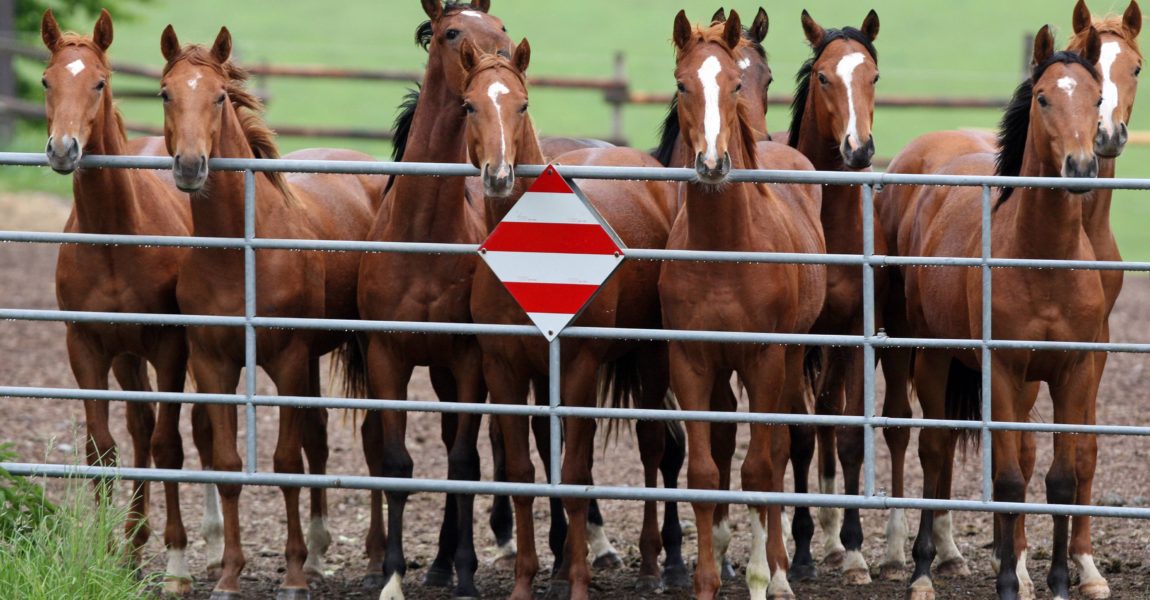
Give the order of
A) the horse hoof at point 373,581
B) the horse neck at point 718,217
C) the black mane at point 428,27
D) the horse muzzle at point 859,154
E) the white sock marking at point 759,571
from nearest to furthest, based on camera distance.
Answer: the horse neck at point 718,217, the white sock marking at point 759,571, the horse muzzle at point 859,154, the black mane at point 428,27, the horse hoof at point 373,581

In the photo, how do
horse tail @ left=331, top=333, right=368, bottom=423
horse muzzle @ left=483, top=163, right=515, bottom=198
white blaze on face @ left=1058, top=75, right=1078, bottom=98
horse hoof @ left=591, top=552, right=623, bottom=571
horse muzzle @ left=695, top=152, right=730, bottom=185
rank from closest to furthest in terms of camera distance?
horse muzzle @ left=695, top=152, right=730, bottom=185 → horse muzzle @ left=483, top=163, right=515, bottom=198 → white blaze on face @ left=1058, top=75, right=1078, bottom=98 → horse hoof @ left=591, top=552, right=623, bottom=571 → horse tail @ left=331, top=333, right=368, bottom=423

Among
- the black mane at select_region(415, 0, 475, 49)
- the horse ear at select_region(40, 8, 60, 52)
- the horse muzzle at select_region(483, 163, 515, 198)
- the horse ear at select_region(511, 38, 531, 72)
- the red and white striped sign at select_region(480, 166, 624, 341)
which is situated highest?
the black mane at select_region(415, 0, 475, 49)

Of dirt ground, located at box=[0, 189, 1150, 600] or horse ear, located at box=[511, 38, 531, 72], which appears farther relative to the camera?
dirt ground, located at box=[0, 189, 1150, 600]

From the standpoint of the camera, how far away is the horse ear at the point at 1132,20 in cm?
559

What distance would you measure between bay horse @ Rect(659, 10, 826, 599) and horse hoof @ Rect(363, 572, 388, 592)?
1.57 metres

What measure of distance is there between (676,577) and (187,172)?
107 inches

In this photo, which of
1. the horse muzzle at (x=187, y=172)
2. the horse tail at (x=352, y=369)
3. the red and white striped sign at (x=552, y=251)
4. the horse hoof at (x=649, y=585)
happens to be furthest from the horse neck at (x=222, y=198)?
the horse hoof at (x=649, y=585)

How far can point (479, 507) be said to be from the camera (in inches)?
304

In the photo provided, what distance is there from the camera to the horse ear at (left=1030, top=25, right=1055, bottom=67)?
513 cm

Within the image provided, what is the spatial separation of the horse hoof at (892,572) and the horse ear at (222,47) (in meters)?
3.60

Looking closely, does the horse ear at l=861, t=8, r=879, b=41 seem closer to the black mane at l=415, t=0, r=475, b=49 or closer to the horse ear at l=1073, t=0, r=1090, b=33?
the horse ear at l=1073, t=0, r=1090, b=33

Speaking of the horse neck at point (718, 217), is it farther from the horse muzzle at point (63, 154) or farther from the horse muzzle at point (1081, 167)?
the horse muzzle at point (63, 154)

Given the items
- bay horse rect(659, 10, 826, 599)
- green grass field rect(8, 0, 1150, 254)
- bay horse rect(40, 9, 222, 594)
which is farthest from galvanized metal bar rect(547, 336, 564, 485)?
green grass field rect(8, 0, 1150, 254)

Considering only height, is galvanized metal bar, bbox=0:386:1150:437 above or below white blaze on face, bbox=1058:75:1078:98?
below
